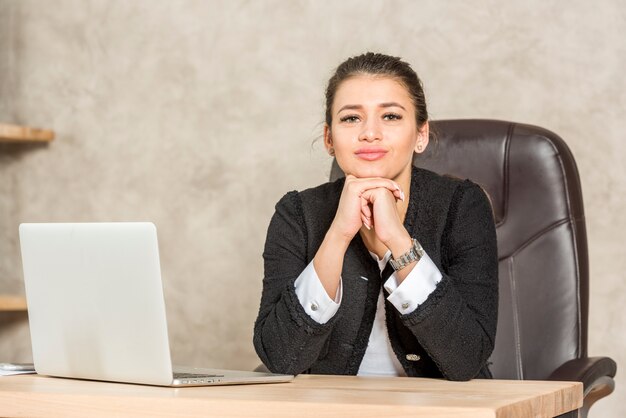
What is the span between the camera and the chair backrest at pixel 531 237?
203 cm

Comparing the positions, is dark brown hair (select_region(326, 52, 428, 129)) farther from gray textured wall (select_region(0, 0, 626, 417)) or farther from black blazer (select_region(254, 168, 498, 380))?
gray textured wall (select_region(0, 0, 626, 417))

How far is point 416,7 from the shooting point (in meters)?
2.90

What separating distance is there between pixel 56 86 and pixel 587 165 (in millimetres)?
1856

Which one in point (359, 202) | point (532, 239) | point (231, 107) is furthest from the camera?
point (231, 107)

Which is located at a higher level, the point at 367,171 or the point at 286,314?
the point at 367,171

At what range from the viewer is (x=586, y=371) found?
5.84ft

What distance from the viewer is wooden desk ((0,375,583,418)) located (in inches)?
42.4

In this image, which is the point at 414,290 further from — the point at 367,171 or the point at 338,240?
the point at 367,171

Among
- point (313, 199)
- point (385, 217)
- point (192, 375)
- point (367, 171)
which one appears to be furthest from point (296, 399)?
point (313, 199)

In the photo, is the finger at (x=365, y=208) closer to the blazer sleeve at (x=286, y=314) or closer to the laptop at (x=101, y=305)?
the blazer sleeve at (x=286, y=314)

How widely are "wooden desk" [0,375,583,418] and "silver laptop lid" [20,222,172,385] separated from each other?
3 centimetres

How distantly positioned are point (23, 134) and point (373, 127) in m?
1.87

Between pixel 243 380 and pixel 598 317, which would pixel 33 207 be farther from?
pixel 243 380

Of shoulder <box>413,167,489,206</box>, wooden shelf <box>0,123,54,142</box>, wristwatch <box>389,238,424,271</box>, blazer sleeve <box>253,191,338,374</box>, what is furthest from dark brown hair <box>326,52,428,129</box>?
wooden shelf <box>0,123,54,142</box>
